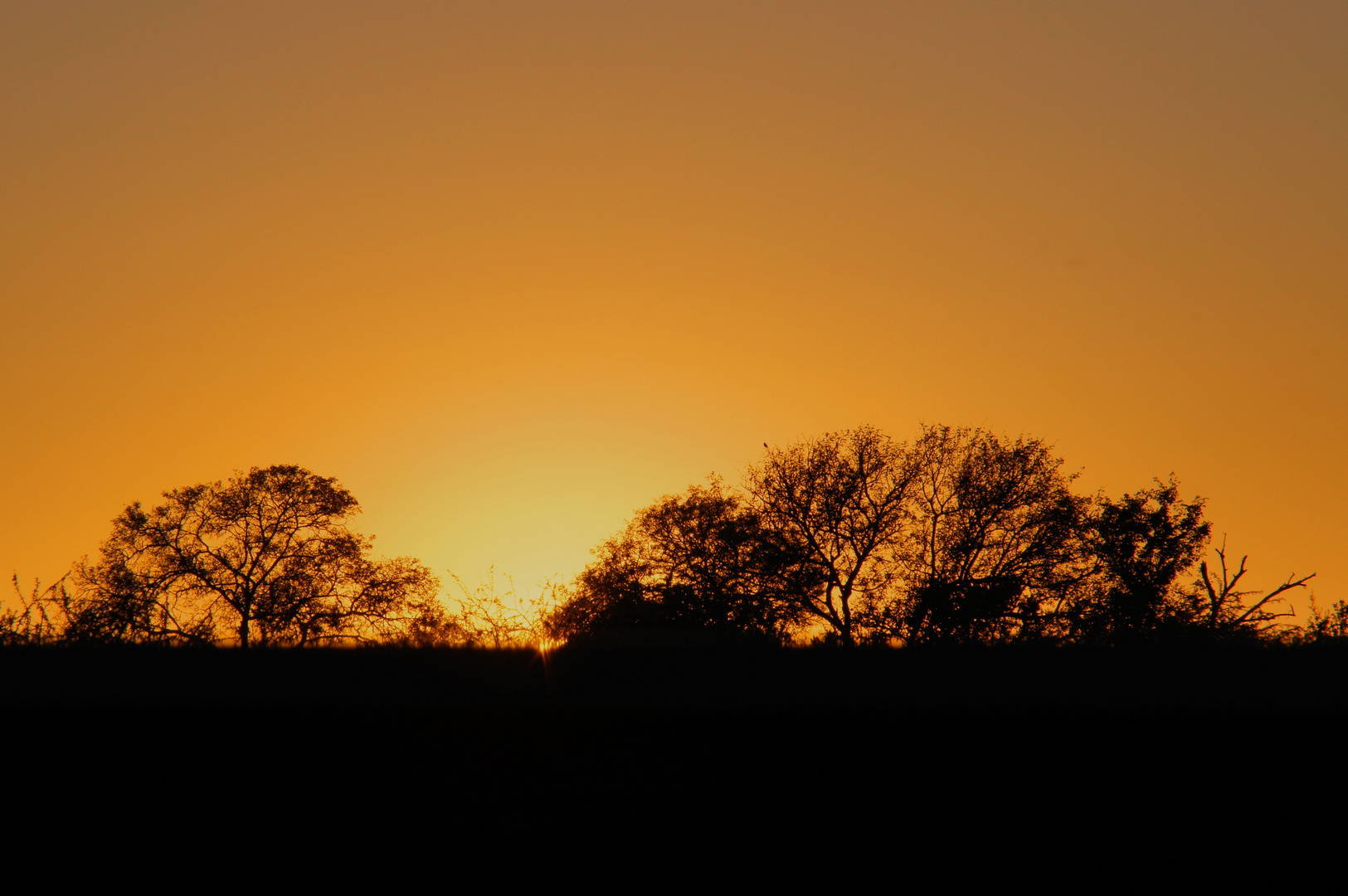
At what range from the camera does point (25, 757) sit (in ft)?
23.1

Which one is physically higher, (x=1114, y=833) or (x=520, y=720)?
(x=520, y=720)

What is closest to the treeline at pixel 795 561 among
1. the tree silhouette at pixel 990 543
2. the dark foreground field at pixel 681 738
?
the tree silhouette at pixel 990 543

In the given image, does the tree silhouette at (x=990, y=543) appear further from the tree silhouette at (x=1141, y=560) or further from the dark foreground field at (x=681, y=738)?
the dark foreground field at (x=681, y=738)

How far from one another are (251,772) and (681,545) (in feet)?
77.5

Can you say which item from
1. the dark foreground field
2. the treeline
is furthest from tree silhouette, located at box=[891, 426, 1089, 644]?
the dark foreground field

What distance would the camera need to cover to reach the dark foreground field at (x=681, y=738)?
23.2 ft

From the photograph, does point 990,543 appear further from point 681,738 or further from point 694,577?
point 681,738

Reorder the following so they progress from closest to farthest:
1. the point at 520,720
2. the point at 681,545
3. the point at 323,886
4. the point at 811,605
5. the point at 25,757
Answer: the point at 323,886, the point at 25,757, the point at 520,720, the point at 811,605, the point at 681,545

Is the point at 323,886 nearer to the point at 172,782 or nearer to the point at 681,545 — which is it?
the point at 172,782

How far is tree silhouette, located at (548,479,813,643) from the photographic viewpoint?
90.7 ft

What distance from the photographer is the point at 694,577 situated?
1148 inches

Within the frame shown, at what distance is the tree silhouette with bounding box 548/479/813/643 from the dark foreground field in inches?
713

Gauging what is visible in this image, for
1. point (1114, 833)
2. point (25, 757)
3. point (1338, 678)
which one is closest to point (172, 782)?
point (25, 757)

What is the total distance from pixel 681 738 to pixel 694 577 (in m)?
21.7
